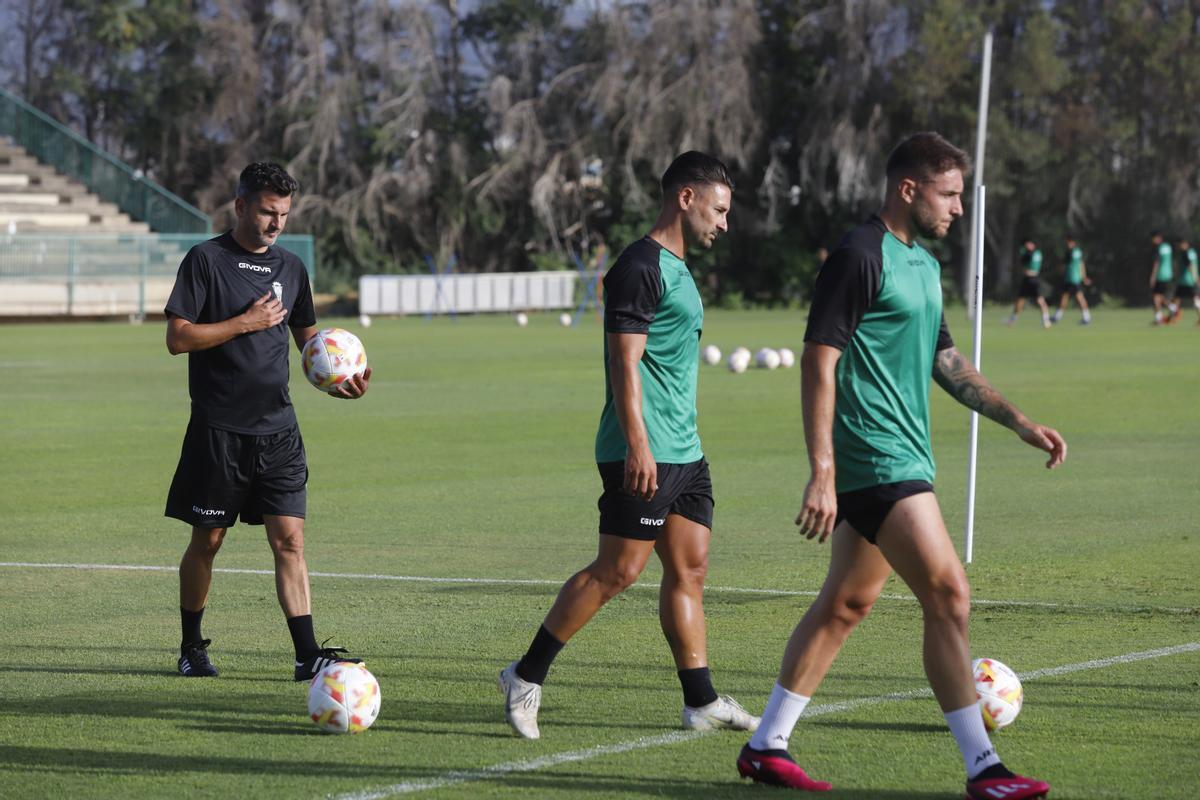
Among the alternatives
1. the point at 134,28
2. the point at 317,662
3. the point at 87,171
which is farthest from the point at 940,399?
the point at 134,28

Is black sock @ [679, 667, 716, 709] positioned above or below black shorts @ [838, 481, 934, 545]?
below

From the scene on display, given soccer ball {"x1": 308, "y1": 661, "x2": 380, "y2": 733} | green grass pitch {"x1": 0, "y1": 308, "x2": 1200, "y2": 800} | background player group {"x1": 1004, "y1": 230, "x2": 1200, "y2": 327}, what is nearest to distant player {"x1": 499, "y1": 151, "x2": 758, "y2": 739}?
green grass pitch {"x1": 0, "y1": 308, "x2": 1200, "y2": 800}

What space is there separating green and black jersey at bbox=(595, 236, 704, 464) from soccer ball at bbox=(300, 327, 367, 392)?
173cm

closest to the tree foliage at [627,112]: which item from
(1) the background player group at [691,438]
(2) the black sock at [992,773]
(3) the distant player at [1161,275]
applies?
(3) the distant player at [1161,275]

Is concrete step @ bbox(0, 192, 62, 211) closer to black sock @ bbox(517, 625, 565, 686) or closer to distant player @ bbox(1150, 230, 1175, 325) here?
distant player @ bbox(1150, 230, 1175, 325)

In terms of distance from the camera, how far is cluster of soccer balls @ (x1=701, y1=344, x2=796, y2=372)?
28.4 m

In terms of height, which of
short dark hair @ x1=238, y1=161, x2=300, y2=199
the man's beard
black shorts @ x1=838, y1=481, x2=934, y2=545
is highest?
short dark hair @ x1=238, y1=161, x2=300, y2=199

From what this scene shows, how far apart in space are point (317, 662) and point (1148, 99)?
57.0 metres

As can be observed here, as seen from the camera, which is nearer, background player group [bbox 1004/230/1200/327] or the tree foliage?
background player group [bbox 1004/230/1200/327]

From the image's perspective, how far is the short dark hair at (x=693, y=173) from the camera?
6.68 m

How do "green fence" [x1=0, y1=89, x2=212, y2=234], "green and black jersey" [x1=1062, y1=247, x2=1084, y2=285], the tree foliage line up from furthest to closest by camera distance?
1. the tree foliage
2. "green fence" [x1=0, y1=89, x2=212, y2=234]
3. "green and black jersey" [x1=1062, y1=247, x2=1084, y2=285]

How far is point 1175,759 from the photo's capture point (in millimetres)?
6180

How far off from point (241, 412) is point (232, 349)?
10.7 inches

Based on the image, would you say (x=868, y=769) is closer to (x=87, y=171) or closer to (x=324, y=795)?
(x=324, y=795)
